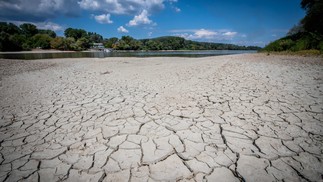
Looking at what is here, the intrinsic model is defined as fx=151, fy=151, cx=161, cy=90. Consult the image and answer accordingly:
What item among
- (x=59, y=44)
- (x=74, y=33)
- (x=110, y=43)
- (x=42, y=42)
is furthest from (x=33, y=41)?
(x=74, y=33)

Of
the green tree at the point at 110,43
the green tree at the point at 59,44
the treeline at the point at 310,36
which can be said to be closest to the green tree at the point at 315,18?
the treeline at the point at 310,36

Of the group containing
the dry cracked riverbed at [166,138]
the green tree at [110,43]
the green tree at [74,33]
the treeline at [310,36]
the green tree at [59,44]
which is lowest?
the dry cracked riverbed at [166,138]

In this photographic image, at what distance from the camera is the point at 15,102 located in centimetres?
375

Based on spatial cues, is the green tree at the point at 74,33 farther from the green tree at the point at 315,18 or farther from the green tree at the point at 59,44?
the green tree at the point at 315,18

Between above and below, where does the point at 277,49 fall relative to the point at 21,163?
above

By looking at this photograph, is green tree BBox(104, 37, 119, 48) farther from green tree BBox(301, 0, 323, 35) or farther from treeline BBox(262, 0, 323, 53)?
green tree BBox(301, 0, 323, 35)

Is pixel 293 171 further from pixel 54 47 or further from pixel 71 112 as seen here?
pixel 54 47

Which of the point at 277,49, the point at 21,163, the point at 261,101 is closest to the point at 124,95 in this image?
the point at 21,163

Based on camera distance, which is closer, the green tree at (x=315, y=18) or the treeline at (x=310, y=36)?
the treeline at (x=310, y=36)

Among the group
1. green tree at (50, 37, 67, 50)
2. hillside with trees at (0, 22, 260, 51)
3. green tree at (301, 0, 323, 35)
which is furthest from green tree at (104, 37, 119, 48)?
green tree at (301, 0, 323, 35)

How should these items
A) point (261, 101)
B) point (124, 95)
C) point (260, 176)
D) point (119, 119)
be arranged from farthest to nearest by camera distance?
point (124, 95) < point (261, 101) < point (119, 119) < point (260, 176)

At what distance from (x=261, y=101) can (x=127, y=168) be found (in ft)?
10.3

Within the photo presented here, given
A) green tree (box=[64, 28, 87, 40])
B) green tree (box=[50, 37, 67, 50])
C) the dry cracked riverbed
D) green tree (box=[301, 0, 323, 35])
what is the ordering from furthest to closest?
green tree (box=[64, 28, 87, 40]) < green tree (box=[50, 37, 67, 50]) < green tree (box=[301, 0, 323, 35]) < the dry cracked riverbed

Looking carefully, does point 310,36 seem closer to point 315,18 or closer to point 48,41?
point 315,18
